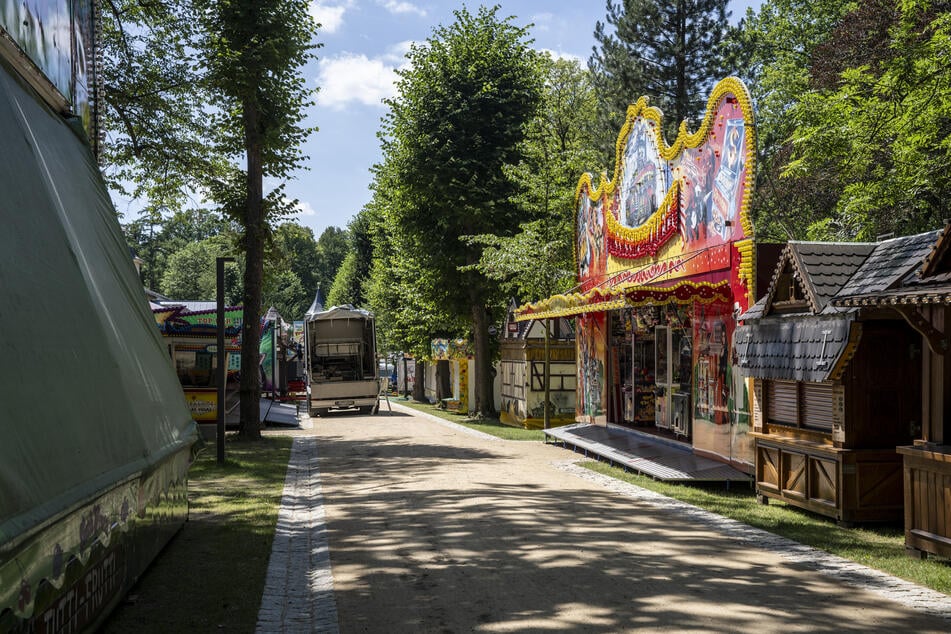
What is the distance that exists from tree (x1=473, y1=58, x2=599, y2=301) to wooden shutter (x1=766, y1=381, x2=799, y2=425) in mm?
12751

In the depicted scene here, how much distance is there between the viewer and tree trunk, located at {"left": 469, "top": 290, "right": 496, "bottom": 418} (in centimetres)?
2941

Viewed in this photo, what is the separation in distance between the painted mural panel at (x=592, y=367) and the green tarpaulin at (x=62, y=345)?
13648mm

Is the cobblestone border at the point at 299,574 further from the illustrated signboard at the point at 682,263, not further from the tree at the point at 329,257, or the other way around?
the tree at the point at 329,257

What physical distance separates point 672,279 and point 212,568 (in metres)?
9.94

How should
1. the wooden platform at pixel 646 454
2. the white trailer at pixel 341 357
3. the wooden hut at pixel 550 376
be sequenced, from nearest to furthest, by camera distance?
the wooden platform at pixel 646 454 < the wooden hut at pixel 550 376 < the white trailer at pixel 341 357

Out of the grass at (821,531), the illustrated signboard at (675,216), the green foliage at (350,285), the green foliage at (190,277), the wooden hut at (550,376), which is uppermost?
the green foliage at (190,277)

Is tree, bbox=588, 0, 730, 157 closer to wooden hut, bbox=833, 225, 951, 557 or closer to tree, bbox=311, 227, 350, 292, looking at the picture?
wooden hut, bbox=833, 225, 951, 557

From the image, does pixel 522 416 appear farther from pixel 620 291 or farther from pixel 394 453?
pixel 620 291

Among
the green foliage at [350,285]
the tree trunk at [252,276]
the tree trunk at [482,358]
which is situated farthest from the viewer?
the green foliage at [350,285]

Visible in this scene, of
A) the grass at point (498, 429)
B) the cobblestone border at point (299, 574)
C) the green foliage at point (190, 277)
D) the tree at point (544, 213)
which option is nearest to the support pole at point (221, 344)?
the cobblestone border at point (299, 574)

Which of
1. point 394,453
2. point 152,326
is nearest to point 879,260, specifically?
point 152,326

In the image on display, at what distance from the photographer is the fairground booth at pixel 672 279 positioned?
13062mm

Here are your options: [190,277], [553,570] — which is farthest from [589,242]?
[190,277]

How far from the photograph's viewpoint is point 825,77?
23.0 metres
